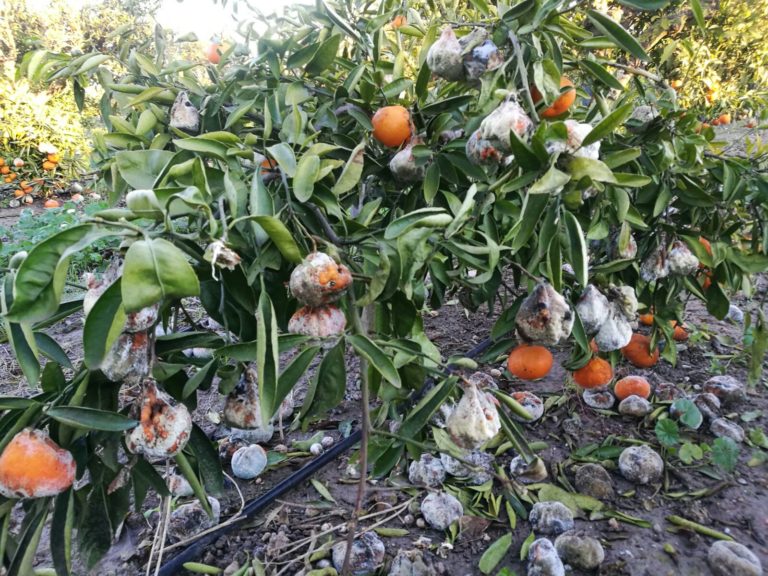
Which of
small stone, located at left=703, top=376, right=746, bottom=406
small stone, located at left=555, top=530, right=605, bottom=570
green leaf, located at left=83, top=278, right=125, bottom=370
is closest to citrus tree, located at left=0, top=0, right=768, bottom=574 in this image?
green leaf, located at left=83, top=278, right=125, bottom=370

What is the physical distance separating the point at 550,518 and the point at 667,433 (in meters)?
0.52

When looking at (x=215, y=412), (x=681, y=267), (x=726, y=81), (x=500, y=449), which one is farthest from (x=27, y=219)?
(x=726, y=81)

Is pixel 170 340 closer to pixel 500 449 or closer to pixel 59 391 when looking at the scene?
pixel 59 391

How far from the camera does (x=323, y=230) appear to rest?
2.66 ft

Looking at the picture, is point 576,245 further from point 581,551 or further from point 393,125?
point 581,551

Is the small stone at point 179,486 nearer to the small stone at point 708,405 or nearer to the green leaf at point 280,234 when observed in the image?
the green leaf at point 280,234

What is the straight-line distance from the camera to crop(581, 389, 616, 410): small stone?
183cm

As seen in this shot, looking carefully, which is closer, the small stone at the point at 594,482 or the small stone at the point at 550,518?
the small stone at the point at 550,518

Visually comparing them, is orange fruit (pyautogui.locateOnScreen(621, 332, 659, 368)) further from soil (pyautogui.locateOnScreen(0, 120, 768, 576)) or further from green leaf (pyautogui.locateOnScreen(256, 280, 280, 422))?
green leaf (pyautogui.locateOnScreen(256, 280, 280, 422))

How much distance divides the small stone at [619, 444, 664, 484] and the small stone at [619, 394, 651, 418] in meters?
0.24

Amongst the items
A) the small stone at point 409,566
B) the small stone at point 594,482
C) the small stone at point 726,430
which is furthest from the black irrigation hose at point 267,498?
the small stone at point 726,430

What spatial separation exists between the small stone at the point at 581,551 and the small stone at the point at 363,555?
1.41 ft

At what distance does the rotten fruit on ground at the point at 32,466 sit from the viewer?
611 millimetres

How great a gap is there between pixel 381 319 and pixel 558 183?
413mm
